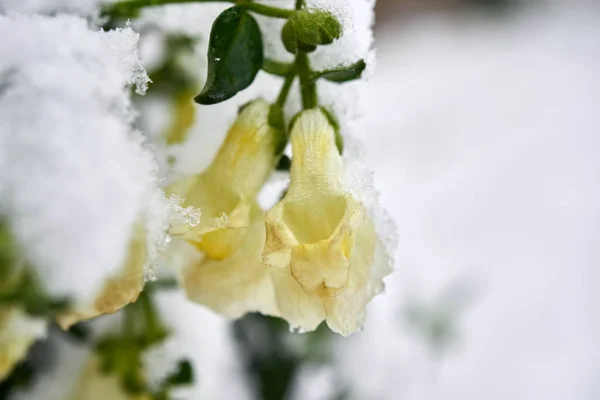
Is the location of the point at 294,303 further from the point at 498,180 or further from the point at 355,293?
the point at 498,180

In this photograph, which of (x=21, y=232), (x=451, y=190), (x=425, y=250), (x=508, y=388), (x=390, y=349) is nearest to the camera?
(x=21, y=232)

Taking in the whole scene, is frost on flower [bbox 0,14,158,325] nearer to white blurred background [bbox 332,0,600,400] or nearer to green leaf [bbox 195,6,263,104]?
green leaf [bbox 195,6,263,104]

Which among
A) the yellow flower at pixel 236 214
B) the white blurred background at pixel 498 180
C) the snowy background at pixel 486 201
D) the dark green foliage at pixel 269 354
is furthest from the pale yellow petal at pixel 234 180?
the white blurred background at pixel 498 180

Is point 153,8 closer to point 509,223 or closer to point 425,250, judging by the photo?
point 425,250

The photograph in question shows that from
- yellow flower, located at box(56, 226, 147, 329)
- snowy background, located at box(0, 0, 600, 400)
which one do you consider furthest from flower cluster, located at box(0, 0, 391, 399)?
snowy background, located at box(0, 0, 600, 400)

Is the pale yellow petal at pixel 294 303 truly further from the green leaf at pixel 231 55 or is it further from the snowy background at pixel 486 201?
the snowy background at pixel 486 201

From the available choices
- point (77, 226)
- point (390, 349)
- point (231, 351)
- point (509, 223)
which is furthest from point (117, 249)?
point (509, 223)

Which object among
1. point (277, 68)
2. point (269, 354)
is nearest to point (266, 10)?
point (277, 68)
